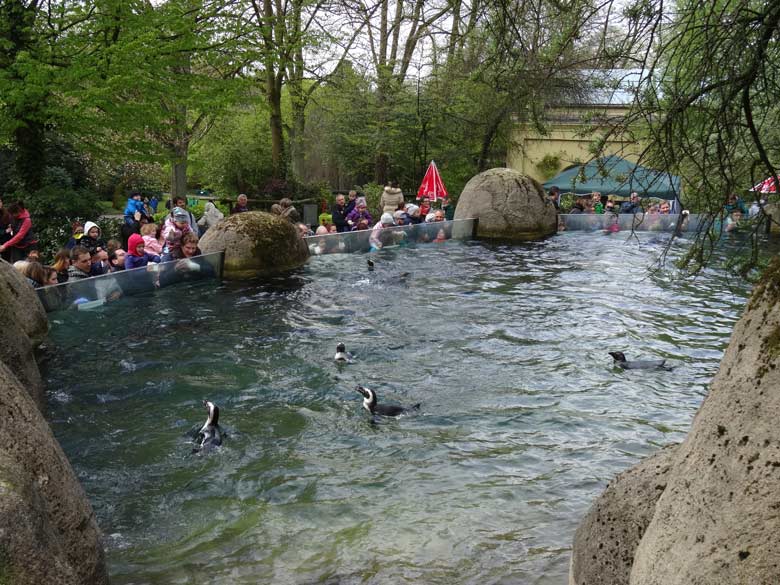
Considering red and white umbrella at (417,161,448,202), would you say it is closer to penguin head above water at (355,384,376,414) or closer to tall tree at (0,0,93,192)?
tall tree at (0,0,93,192)

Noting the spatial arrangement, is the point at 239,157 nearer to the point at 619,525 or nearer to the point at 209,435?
the point at 209,435

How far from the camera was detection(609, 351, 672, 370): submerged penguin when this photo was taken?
1139 cm

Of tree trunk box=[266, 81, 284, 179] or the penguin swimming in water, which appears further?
tree trunk box=[266, 81, 284, 179]

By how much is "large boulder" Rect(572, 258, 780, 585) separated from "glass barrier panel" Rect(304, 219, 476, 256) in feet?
55.9

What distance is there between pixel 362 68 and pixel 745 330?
35850 millimetres

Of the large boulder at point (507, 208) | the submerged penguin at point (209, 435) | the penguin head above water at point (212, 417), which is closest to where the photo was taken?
the submerged penguin at point (209, 435)

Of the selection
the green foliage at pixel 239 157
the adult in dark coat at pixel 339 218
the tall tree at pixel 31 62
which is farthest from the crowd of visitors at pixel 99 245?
the green foliage at pixel 239 157

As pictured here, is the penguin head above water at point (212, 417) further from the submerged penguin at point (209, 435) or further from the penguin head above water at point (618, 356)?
the penguin head above water at point (618, 356)

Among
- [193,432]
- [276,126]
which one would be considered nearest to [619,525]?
[193,432]

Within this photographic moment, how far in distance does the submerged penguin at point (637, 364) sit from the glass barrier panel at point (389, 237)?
33.7 feet

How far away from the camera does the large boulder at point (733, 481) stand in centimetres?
307

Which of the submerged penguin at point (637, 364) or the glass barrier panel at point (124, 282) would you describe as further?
the glass barrier panel at point (124, 282)

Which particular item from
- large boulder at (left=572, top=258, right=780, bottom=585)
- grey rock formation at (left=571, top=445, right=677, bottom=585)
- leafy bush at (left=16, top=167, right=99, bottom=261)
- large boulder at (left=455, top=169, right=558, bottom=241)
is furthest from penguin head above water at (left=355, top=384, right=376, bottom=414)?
large boulder at (left=455, top=169, right=558, bottom=241)

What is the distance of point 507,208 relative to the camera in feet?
86.9
